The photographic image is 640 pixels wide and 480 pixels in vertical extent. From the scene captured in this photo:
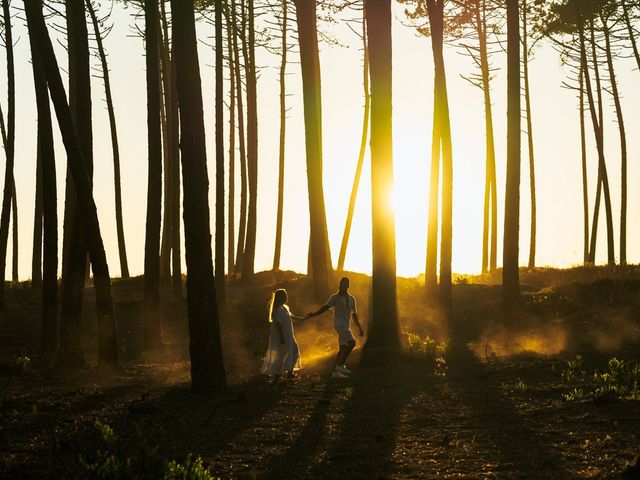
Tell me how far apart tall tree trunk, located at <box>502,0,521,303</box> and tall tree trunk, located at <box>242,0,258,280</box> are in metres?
12.1

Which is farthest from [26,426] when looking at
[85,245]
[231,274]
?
[231,274]

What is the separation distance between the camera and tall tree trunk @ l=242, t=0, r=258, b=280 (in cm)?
3516

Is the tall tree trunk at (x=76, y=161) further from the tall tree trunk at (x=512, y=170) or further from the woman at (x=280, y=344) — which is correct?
the tall tree trunk at (x=512, y=170)

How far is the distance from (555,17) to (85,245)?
2492 cm

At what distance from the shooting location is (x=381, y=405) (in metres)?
13.5

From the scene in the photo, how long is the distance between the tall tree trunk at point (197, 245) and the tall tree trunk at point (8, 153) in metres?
15.7

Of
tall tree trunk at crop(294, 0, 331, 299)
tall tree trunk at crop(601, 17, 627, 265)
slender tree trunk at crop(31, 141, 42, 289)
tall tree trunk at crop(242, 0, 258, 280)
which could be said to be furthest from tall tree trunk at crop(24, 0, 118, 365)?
tall tree trunk at crop(601, 17, 627, 265)

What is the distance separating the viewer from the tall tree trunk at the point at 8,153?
94.3ft

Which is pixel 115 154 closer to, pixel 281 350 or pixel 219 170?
pixel 219 170

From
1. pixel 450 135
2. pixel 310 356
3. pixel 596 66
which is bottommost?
pixel 310 356

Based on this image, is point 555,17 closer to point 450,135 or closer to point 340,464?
point 450,135

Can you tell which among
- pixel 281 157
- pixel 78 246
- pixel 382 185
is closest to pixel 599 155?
pixel 281 157

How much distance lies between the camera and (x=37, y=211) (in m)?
32.4

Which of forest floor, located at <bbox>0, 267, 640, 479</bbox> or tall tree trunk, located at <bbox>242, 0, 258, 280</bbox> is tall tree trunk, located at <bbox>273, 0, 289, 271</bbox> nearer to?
tall tree trunk, located at <bbox>242, 0, 258, 280</bbox>
